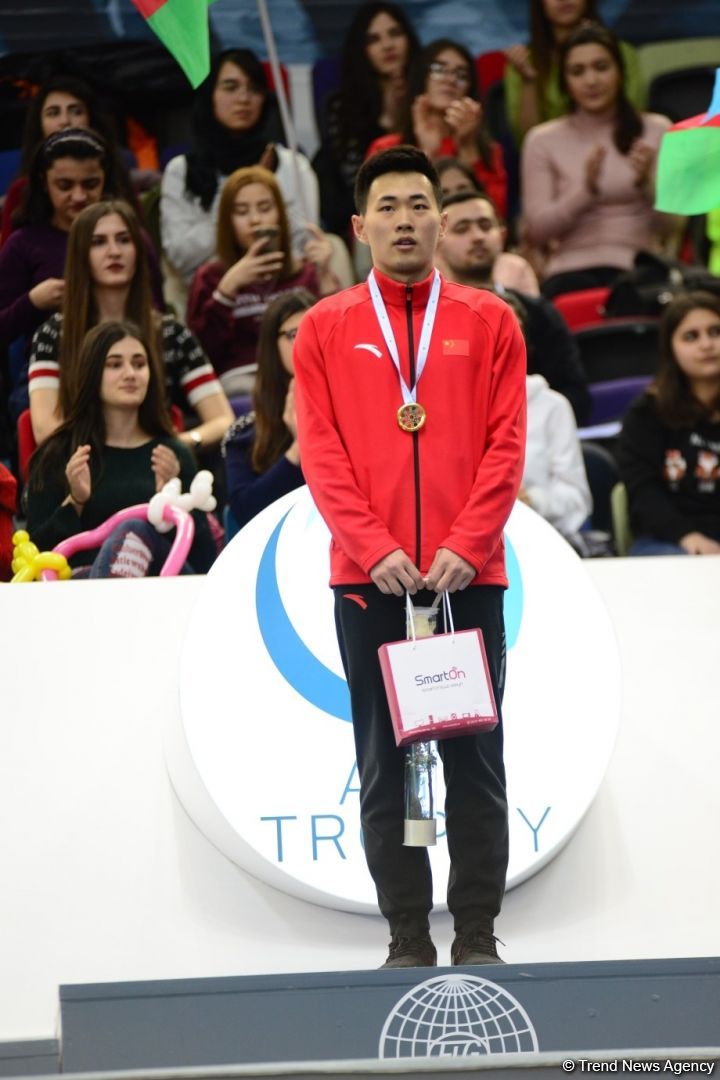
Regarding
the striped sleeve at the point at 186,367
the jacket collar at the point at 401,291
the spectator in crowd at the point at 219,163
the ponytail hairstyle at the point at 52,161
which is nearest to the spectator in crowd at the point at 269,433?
the striped sleeve at the point at 186,367

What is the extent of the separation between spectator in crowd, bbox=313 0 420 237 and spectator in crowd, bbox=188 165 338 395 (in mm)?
886

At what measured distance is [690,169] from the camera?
157 inches

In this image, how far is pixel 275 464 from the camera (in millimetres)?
4344

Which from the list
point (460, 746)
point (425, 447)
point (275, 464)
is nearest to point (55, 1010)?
point (460, 746)

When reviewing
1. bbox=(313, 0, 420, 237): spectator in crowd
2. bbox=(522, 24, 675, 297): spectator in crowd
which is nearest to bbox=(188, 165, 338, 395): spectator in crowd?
bbox=(313, 0, 420, 237): spectator in crowd

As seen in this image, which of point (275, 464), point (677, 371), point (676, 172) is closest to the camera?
point (676, 172)

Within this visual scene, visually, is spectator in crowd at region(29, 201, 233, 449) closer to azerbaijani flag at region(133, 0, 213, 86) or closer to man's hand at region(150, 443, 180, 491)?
man's hand at region(150, 443, 180, 491)

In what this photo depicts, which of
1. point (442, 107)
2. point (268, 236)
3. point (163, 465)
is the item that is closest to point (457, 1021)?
point (163, 465)

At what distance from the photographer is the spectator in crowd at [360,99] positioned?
20.6 feet

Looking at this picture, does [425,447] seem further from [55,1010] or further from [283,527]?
[55,1010]

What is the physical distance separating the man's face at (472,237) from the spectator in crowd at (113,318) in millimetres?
824

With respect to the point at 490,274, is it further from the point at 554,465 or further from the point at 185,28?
the point at 185,28

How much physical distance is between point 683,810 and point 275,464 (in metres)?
1.35

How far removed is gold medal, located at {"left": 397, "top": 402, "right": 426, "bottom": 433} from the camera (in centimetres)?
287
